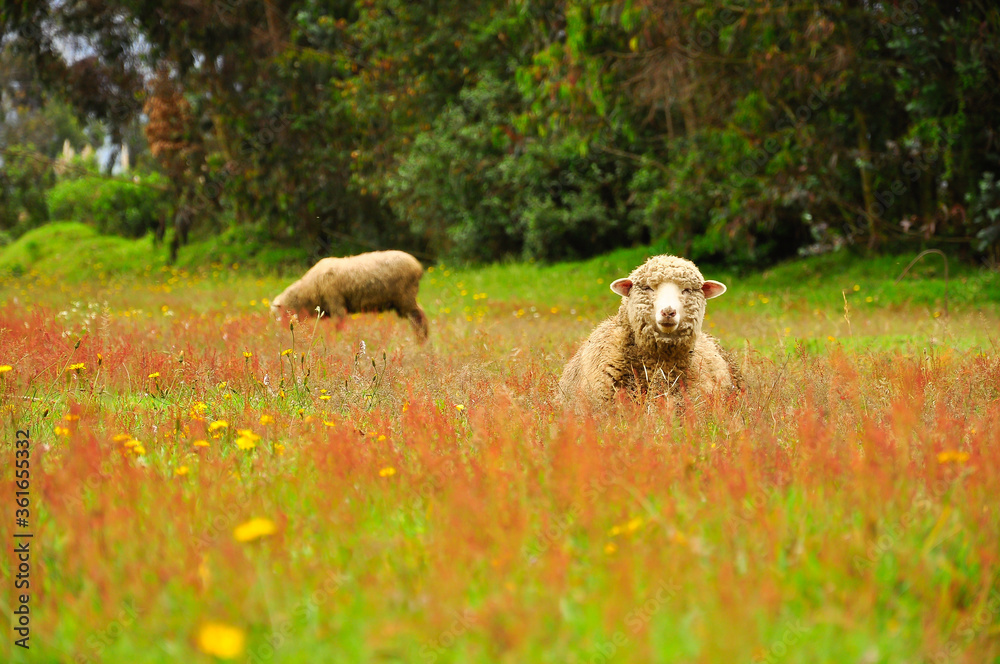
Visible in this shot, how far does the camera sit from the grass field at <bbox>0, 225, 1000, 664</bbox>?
70.9 inches

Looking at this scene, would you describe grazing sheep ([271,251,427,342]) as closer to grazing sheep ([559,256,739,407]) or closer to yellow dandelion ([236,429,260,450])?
grazing sheep ([559,256,739,407])

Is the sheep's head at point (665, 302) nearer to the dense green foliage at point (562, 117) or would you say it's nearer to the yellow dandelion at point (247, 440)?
the yellow dandelion at point (247, 440)

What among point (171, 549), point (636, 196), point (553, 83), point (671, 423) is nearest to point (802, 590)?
point (671, 423)

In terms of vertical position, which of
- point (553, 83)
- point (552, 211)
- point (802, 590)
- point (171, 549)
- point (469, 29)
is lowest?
point (802, 590)

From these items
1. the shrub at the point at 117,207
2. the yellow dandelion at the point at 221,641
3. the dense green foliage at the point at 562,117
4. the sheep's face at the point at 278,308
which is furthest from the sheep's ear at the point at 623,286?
the shrub at the point at 117,207

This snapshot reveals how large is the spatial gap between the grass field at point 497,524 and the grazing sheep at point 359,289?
337 centimetres

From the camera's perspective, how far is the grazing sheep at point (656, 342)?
14.4 ft

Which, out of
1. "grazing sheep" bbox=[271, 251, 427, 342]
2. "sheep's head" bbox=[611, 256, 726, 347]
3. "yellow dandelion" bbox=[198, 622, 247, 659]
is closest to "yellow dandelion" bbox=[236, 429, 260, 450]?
"yellow dandelion" bbox=[198, 622, 247, 659]

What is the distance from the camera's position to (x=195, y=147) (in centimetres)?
2055

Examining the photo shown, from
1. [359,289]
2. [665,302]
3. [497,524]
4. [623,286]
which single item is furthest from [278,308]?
[497,524]

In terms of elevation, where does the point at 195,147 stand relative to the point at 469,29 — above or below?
below

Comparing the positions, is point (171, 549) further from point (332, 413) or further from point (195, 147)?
point (195, 147)

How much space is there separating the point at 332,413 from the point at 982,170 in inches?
451

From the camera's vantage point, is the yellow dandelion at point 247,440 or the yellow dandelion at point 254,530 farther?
the yellow dandelion at point 247,440
